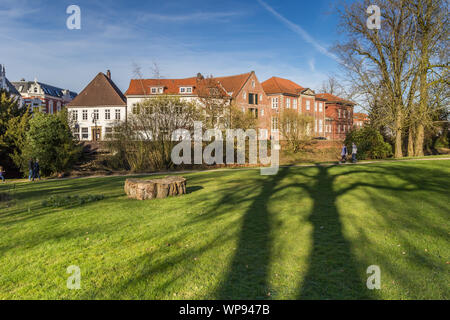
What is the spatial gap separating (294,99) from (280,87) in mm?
3451

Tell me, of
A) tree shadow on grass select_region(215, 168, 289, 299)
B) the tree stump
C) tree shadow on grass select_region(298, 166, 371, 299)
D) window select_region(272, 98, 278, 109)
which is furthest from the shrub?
window select_region(272, 98, 278, 109)

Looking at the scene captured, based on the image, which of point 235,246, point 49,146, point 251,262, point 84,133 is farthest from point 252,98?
point 251,262

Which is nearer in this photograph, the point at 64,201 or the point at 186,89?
the point at 64,201

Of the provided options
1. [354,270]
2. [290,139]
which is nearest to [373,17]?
[290,139]

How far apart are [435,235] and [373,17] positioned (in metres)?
25.1

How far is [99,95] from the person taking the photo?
49.8m

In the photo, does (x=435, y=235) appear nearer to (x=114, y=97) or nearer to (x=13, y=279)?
(x=13, y=279)

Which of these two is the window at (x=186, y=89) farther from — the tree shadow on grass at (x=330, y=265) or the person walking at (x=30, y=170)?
the tree shadow on grass at (x=330, y=265)

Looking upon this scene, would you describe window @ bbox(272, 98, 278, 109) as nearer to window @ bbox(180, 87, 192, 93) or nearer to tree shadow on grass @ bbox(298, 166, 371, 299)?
window @ bbox(180, 87, 192, 93)

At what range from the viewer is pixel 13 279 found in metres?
4.53

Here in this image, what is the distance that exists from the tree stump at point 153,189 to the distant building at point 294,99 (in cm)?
3879

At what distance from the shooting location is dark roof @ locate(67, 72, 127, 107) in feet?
161
